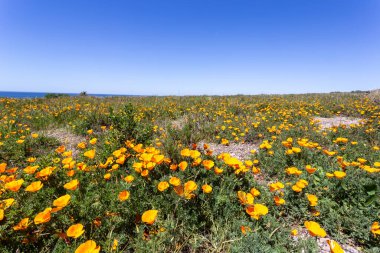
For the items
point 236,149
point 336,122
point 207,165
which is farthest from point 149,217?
point 336,122

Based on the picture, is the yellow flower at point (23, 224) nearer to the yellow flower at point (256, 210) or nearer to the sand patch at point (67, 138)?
the yellow flower at point (256, 210)

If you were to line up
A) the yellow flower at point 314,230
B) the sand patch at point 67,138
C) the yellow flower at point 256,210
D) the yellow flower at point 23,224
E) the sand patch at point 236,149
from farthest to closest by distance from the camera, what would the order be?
the sand patch at point 67,138 < the sand patch at point 236,149 < the yellow flower at point 256,210 < the yellow flower at point 23,224 < the yellow flower at point 314,230

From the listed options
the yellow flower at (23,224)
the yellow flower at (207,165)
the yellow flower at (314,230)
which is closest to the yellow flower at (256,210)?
the yellow flower at (314,230)

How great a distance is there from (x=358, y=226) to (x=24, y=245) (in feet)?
11.8

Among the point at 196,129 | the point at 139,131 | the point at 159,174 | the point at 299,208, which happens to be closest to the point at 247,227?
the point at 299,208

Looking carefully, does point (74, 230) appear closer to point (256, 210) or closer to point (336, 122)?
→ point (256, 210)

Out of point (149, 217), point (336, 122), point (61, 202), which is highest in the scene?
point (336, 122)

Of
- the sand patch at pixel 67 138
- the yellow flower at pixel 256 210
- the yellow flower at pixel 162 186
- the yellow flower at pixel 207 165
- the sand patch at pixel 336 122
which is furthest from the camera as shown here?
the sand patch at pixel 336 122

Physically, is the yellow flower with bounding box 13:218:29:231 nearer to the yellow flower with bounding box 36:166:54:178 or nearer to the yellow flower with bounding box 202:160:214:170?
the yellow flower with bounding box 36:166:54:178

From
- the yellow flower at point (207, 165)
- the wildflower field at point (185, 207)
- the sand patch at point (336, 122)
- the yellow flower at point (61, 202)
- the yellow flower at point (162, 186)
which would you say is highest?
the sand patch at point (336, 122)

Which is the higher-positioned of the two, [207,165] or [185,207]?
[207,165]

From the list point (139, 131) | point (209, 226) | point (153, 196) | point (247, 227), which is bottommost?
point (209, 226)

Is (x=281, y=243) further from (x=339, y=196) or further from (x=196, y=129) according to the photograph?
(x=196, y=129)

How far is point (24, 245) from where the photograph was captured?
6.14ft
